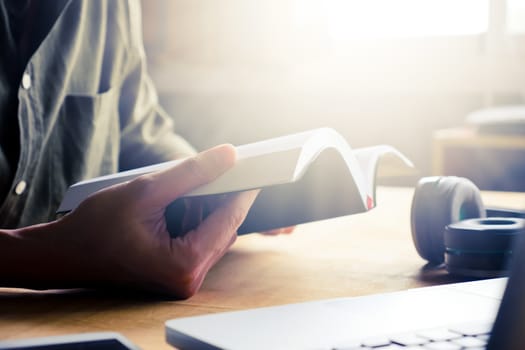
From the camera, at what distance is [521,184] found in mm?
2365

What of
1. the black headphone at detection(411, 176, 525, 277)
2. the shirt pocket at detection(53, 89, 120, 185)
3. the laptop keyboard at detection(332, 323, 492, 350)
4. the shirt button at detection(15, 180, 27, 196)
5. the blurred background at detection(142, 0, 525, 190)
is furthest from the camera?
the blurred background at detection(142, 0, 525, 190)

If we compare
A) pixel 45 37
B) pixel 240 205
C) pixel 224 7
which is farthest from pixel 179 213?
pixel 224 7

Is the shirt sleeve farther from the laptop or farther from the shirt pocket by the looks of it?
the laptop

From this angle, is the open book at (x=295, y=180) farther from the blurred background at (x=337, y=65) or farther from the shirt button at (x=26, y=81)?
the blurred background at (x=337, y=65)

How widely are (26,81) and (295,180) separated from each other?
2.29 ft

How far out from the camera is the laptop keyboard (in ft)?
1.44

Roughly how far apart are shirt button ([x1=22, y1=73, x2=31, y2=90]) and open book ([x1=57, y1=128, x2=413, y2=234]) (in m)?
0.43

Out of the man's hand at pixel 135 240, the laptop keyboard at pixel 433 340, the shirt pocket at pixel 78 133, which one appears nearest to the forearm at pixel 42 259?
the man's hand at pixel 135 240

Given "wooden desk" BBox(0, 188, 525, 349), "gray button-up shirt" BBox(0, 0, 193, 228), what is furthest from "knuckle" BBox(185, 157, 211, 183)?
"gray button-up shirt" BBox(0, 0, 193, 228)

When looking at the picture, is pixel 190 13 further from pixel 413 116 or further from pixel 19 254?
pixel 19 254

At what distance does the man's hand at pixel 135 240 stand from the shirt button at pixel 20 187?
468 millimetres

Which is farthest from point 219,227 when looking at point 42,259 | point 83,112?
point 83,112

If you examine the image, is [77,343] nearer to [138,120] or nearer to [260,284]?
[260,284]

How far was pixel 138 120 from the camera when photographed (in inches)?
56.2
